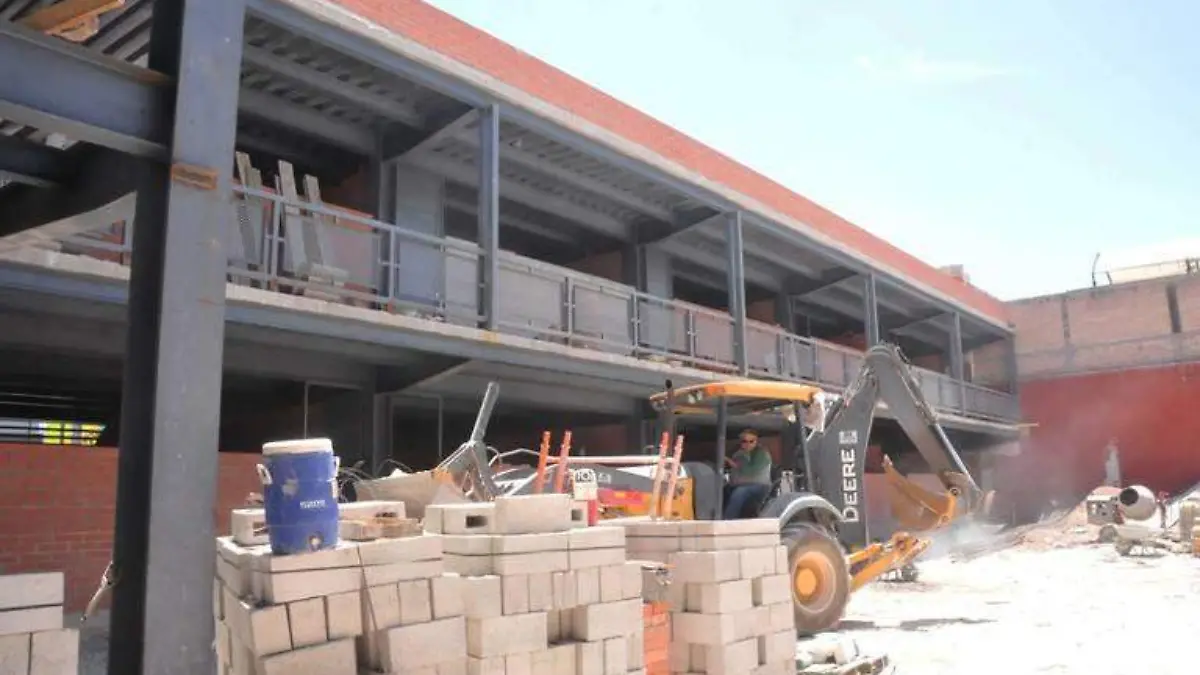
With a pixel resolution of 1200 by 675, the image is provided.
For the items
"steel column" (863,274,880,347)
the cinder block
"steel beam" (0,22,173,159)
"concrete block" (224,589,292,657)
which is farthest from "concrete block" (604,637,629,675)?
"steel column" (863,274,880,347)

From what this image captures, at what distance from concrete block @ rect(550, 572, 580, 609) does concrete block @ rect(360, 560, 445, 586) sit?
2.63ft

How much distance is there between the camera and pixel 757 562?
6480 mm

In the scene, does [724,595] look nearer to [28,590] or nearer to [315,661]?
[315,661]

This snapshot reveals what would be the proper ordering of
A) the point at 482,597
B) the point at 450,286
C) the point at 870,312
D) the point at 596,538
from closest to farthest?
the point at 482,597
the point at 596,538
the point at 450,286
the point at 870,312

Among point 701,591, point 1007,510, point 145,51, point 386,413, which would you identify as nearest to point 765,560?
point 701,591

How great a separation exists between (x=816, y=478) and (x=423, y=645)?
7948mm

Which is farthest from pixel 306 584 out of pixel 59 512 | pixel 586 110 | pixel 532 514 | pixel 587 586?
pixel 586 110

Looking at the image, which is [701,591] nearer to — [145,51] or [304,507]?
[304,507]

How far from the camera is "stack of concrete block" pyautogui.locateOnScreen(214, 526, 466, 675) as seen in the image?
3818mm

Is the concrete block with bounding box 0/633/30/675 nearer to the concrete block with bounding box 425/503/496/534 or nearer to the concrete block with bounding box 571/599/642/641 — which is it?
the concrete block with bounding box 425/503/496/534

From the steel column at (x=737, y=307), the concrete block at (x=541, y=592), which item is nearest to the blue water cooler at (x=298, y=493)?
the concrete block at (x=541, y=592)

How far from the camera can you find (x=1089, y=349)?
29.4 m

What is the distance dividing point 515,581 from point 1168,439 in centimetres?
2844

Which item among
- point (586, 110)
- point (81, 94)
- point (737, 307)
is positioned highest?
point (586, 110)
